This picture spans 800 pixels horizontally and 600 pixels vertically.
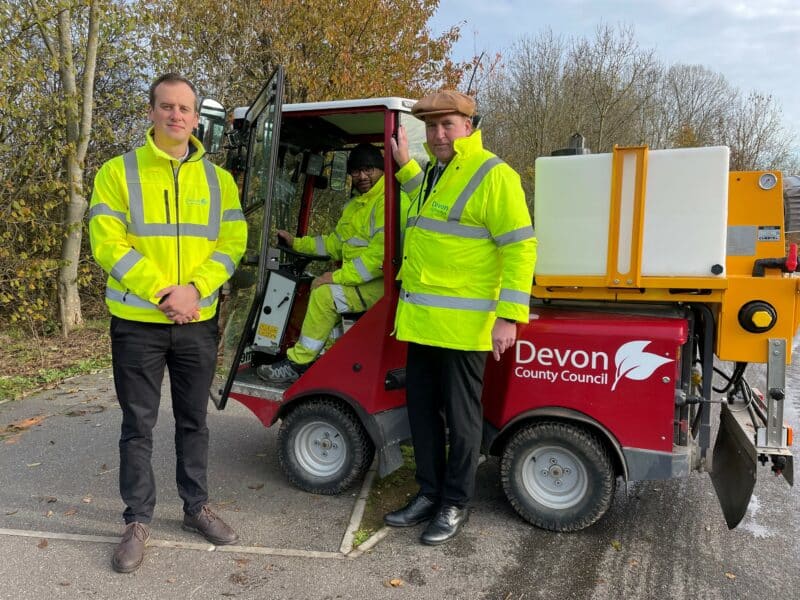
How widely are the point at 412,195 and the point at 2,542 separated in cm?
266

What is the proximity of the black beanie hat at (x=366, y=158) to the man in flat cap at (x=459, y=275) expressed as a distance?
692mm

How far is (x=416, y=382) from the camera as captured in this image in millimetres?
3131

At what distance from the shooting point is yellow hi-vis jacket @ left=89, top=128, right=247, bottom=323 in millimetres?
2652

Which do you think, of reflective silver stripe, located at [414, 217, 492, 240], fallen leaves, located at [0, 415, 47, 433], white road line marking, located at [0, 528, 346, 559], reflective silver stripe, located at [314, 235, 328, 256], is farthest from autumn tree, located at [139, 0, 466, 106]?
white road line marking, located at [0, 528, 346, 559]

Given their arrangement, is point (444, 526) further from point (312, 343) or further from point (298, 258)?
point (298, 258)

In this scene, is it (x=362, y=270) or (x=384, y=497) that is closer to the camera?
(x=362, y=270)

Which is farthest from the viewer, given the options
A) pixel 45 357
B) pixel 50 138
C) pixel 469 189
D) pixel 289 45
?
pixel 289 45

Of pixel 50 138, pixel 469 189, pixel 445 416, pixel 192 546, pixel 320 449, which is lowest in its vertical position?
pixel 192 546

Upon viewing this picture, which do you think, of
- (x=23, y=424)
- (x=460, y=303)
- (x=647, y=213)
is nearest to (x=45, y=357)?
(x=23, y=424)

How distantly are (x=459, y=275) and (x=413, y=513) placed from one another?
4.19 feet

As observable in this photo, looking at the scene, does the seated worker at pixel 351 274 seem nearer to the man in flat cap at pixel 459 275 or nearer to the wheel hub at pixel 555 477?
the man in flat cap at pixel 459 275

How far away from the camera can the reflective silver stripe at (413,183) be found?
3.23 metres

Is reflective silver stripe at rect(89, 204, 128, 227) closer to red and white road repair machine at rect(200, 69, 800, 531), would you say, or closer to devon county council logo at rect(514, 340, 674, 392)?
red and white road repair machine at rect(200, 69, 800, 531)

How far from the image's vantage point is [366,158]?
3.75 m
